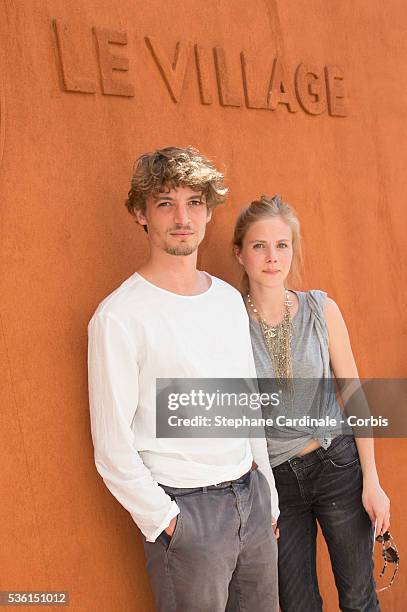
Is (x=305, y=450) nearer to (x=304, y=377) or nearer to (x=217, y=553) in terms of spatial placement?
(x=304, y=377)

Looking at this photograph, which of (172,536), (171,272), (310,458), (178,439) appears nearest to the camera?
(172,536)

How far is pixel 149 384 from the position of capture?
7.06 ft

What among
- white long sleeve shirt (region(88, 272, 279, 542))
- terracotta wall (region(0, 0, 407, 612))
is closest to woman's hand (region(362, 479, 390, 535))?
white long sleeve shirt (region(88, 272, 279, 542))

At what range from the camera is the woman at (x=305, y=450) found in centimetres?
247

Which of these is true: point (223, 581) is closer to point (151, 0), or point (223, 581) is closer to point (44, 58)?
point (44, 58)

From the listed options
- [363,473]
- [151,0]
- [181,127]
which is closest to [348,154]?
[181,127]

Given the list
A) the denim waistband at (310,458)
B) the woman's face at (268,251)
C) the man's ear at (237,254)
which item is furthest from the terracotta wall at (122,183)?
the denim waistband at (310,458)

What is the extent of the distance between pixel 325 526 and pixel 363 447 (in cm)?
31

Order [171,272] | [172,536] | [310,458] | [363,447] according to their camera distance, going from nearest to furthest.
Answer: [172,536]
[171,272]
[310,458]
[363,447]

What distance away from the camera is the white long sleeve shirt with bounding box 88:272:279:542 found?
2.08 meters

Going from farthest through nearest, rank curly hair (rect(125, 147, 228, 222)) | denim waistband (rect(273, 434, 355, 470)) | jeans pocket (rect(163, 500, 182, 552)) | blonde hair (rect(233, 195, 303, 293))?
blonde hair (rect(233, 195, 303, 293))
denim waistband (rect(273, 434, 355, 470))
curly hair (rect(125, 147, 228, 222))
jeans pocket (rect(163, 500, 182, 552))

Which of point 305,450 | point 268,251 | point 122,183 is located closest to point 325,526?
point 305,450

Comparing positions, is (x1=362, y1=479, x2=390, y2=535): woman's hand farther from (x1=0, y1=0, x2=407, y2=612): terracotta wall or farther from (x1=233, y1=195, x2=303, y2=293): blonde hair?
(x1=233, y1=195, x2=303, y2=293): blonde hair

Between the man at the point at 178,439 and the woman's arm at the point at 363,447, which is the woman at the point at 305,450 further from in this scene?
the man at the point at 178,439
